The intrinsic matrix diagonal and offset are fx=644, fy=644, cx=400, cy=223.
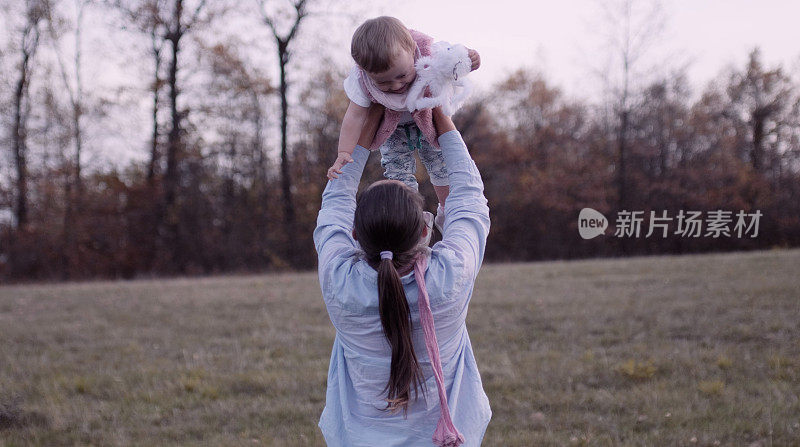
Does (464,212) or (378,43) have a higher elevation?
(378,43)

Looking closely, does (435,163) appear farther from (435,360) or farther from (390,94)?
(435,360)

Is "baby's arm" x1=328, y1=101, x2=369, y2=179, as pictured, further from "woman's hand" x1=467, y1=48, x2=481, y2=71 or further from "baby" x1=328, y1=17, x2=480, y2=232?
"woman's hand" x1=467, y1=48, x2=481, y2=71

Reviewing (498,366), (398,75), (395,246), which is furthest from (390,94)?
(498,366)

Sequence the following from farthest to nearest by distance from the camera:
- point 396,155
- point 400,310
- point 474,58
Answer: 1. point 396,155
2. point 474,58
3. point 400,310

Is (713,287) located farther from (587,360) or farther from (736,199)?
(736,199)

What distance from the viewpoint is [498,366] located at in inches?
213

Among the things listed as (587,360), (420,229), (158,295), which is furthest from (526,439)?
(158,295)

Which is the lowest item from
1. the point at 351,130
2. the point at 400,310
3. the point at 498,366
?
the point at 498,366

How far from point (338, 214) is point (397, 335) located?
1.68 ft

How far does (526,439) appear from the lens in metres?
3.91

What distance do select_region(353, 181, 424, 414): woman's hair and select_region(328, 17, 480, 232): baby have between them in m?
0.31

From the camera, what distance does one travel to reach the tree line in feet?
64.9

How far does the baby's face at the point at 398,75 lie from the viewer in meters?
2.38

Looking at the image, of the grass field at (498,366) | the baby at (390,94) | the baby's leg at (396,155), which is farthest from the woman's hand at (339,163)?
the grass field at (498,366)
